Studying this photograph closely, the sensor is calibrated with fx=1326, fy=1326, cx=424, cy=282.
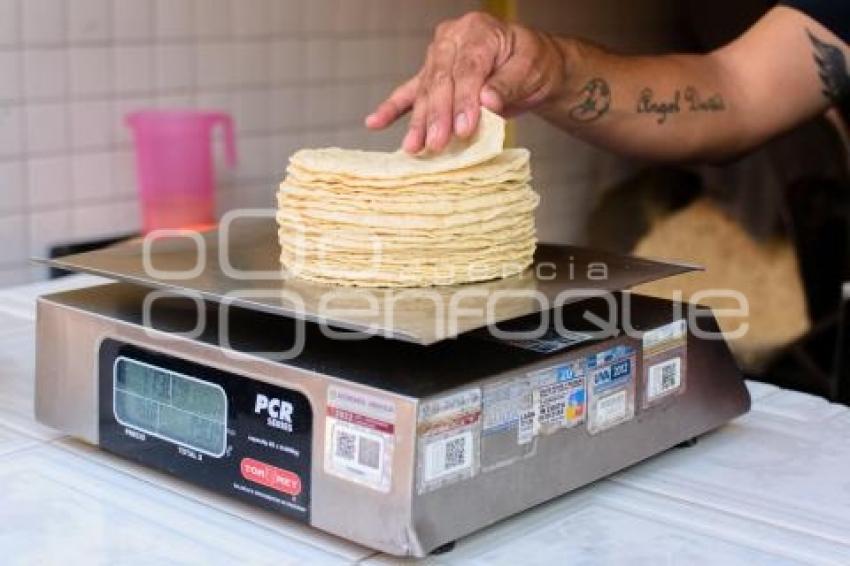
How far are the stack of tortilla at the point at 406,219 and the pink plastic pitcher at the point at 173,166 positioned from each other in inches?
52.4

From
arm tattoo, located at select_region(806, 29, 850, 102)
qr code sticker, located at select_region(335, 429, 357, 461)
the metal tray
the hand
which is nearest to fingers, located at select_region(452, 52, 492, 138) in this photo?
the hand

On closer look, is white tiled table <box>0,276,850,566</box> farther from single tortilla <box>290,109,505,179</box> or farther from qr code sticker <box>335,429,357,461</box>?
single tortilla <box>290,109,505,179</box>

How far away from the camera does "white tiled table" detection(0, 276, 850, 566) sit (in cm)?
88

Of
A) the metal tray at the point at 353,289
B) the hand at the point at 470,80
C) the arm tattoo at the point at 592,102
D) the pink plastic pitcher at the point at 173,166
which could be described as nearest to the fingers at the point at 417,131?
the hand at the point at 470,80

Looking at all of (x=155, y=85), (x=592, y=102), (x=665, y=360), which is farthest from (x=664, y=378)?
(x=155, y=85)

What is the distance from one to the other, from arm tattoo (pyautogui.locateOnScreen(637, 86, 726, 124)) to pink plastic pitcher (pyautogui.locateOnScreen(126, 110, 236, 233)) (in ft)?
3.06

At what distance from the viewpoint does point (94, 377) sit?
1.04 metres

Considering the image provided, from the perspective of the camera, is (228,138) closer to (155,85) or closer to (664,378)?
(155,85)

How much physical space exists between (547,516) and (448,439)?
14cm

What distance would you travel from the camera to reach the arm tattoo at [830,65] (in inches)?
68.6

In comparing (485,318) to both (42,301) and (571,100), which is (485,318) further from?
(571,100)

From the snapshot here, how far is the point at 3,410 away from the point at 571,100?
30.0 inches

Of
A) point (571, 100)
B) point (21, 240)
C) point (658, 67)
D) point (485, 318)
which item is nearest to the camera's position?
point (485, 318)

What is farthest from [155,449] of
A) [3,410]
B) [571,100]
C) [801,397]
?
[571,100]
